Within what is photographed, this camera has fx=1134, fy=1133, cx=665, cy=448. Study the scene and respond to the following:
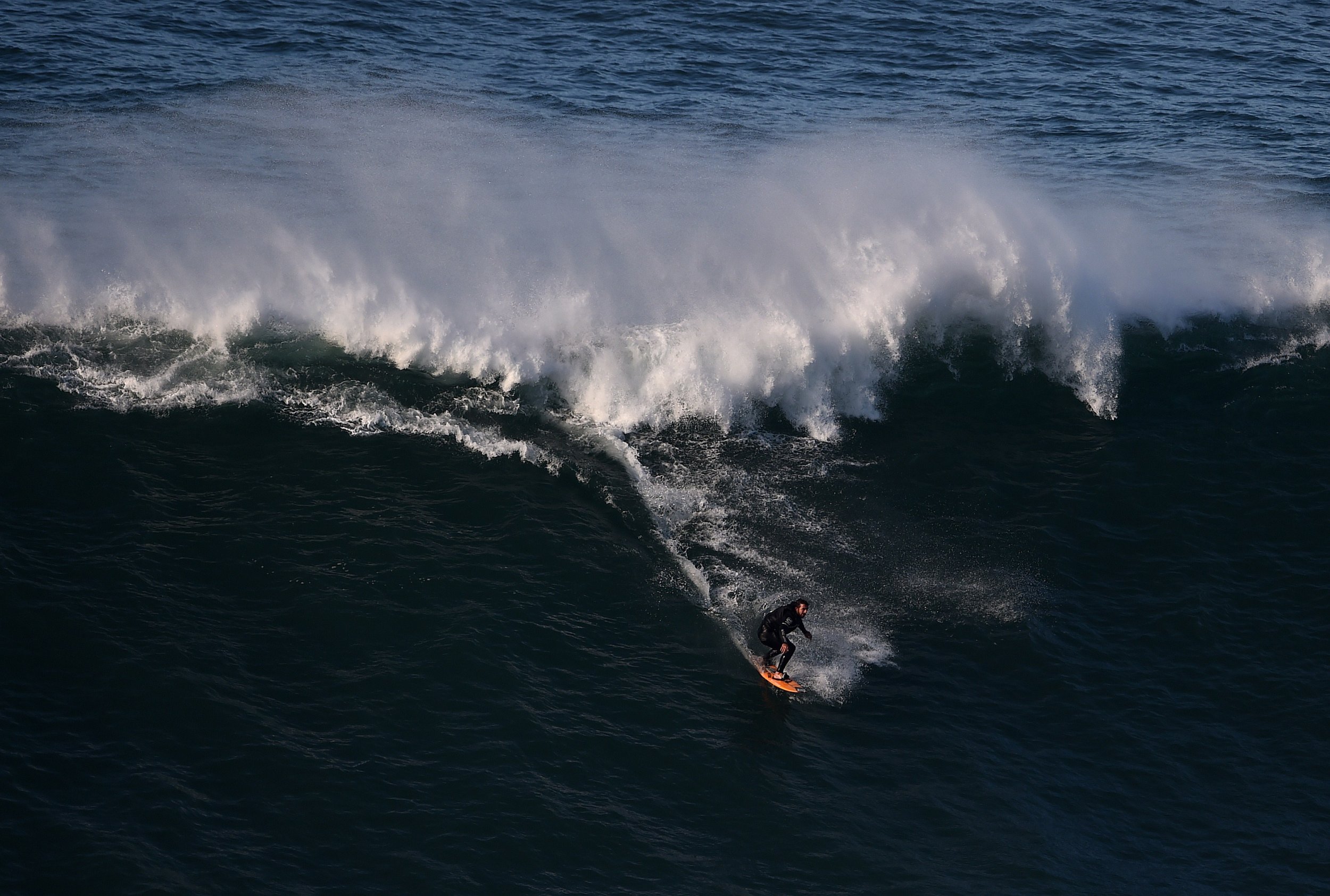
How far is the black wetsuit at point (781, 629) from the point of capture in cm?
2114

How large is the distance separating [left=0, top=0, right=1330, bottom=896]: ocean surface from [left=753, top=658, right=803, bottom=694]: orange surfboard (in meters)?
→ 0.36

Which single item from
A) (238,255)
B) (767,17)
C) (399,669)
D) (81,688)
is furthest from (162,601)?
(767,17)

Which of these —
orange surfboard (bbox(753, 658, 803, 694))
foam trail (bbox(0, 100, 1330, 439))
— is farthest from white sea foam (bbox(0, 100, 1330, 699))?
orange surfboard (bbox(753, 658, 803, 694))

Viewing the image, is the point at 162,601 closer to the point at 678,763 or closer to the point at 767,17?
the point at 678,763

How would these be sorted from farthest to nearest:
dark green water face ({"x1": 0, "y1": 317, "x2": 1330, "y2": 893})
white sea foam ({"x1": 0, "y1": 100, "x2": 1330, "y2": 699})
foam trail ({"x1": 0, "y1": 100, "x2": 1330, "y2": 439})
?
foam trail ({"x1": 0, "y1": 100, "x2": 1330, "y2": 439}) < white sea foam ({"x1": 0, "y1": 100, "x2": 1330, "y2": 699}) < dark green water face ({"x1": 0, "y1": 317, "x2": 1330, "y2": 893})

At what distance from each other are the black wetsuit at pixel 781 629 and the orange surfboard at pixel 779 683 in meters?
0.23

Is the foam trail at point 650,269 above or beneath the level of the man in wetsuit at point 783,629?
above

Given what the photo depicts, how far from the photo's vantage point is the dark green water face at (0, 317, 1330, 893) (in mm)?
18172

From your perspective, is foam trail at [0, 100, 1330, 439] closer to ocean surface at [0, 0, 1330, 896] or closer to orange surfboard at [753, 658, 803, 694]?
ocean surface at [0, 0, 1330, 896]

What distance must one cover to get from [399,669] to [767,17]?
145 feet

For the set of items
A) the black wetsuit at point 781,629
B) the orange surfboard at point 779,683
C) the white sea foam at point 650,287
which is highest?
the white sea foam at point 650,287

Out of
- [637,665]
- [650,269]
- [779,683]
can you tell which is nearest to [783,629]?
[779,683]

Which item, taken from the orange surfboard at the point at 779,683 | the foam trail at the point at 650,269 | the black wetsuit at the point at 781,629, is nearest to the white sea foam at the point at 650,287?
the foam trail at the point at 650,269

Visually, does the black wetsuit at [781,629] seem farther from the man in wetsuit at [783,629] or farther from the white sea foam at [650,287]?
the white sea foam at [650,287]
